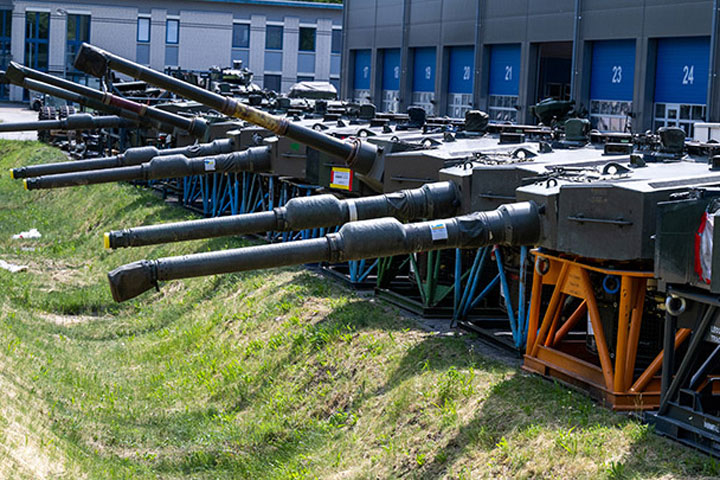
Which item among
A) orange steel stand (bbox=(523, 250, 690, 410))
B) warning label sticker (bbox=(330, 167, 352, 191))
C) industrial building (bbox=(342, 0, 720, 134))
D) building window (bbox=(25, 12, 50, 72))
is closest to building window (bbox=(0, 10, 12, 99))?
building window (bbox=(25, 12, 50, 72))

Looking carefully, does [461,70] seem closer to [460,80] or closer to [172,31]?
[460,80]

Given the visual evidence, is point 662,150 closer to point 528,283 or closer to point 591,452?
point 528,283

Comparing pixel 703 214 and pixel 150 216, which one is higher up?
pixel 703 214

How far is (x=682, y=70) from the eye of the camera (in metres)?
31.2

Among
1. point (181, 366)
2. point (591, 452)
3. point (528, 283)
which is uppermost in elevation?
point (528, 283)

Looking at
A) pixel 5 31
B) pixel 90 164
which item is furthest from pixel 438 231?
pixel 5 31

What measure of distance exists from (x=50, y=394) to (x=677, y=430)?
361 inches

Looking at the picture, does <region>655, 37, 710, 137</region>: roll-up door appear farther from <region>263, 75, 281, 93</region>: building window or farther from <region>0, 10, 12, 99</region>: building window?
<region>0, 10, 12, 99</region>: building window

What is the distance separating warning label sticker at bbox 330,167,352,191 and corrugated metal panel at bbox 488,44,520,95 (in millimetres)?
Answer: 21148

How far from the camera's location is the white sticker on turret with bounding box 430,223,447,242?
10773 mm

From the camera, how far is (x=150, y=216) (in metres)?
30.8

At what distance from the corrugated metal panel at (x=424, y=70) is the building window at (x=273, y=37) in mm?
22924

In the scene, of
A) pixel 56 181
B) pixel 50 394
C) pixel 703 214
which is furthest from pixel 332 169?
pixel 703 214

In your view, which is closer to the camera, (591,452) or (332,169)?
(591,452)
